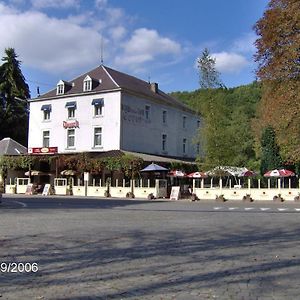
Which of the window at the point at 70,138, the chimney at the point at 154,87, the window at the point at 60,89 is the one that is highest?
the chimney at the point at 154,87

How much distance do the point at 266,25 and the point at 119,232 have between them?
24.3m

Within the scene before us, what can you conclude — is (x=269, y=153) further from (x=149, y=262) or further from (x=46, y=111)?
(x=149, y=262)

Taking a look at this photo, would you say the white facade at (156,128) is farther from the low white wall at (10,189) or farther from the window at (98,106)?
the low white wall at (10,189)

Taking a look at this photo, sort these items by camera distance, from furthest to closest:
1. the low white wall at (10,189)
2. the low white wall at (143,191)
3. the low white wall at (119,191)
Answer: the low white wall at (10,189) < the low white wall at (119,191) < the low white wall at (143,191)

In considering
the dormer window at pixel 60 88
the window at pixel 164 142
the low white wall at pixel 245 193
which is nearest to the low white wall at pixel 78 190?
the low white wall at pixel 245 193

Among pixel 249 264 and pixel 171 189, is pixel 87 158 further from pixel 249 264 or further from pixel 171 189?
pixel 249 264

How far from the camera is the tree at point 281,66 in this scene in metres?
31.4

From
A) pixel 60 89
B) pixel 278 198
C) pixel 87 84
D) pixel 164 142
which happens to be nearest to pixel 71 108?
pixel 60 89

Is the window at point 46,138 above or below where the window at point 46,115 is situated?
below

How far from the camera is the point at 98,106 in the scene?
169ft

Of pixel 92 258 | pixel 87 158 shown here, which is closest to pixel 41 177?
pixel 87 158

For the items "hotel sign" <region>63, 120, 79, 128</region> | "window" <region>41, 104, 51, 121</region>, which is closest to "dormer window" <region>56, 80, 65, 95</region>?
"window" <region>41, 104, 51, 121</region>

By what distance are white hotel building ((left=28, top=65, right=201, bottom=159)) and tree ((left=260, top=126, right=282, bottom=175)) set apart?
1083 centimetres

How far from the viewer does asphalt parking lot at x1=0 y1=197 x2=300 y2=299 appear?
6797mm
